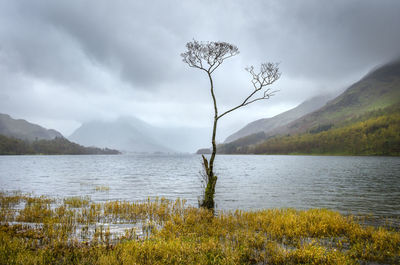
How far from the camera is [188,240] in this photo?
12.4m

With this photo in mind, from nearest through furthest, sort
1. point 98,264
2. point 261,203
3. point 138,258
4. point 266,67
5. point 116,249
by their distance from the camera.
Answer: point 98,264
point 138,258
point 116,249
point 266,67
point 261,203

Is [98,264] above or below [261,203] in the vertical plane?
above

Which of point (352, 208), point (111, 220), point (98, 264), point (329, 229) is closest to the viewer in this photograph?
point (98, 264)

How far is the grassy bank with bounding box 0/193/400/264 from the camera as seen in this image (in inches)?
378

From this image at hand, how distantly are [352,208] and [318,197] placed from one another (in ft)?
23.7

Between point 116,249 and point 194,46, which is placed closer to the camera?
point 116,249

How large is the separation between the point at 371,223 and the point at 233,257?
15.7m

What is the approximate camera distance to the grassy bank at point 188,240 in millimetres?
9602

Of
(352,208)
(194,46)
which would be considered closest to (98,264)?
(194,46)

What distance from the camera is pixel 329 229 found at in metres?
15.8

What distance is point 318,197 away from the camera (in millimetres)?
32938

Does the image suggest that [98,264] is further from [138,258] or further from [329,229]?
[329,229]

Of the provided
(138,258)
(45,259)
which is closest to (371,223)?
(138,258)

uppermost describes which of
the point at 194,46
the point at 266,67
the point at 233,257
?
the point at 194,46
